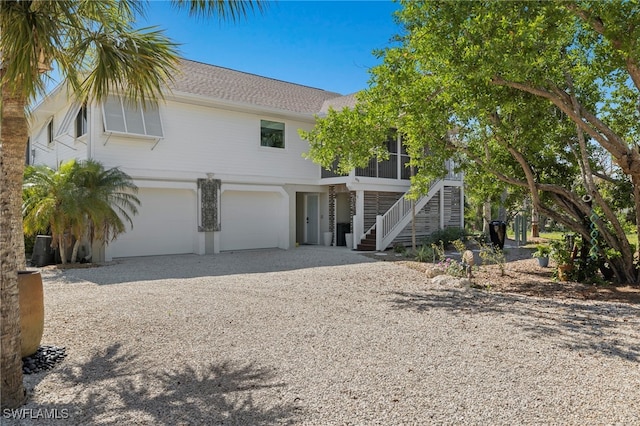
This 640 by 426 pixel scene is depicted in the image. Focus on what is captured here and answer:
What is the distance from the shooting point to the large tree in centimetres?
707

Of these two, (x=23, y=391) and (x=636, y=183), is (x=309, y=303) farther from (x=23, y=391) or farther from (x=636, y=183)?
(x=636, y=183)

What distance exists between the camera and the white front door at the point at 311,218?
1888 centimetres

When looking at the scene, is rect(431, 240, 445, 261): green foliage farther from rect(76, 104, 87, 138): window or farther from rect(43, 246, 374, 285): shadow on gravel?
rect(76, 104, 87, 138): window

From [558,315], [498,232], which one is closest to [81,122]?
[558,315]

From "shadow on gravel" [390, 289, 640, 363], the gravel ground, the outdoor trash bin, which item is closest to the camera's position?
the gravel ground

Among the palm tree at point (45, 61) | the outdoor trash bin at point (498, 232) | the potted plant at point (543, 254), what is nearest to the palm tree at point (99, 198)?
the palm tree at point (45, 61)

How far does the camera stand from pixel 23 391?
11.9 ft

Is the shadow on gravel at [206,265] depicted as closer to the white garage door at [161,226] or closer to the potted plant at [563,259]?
the white garage door at [161,226]

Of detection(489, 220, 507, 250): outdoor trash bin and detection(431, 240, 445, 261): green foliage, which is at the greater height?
detection(489, 220, 507, 250): outdoor trash bin

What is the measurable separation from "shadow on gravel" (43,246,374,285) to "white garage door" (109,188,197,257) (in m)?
0.56

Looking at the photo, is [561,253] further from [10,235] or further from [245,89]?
[245,89]

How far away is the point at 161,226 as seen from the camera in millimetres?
14594

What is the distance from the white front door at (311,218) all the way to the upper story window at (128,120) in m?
7.45

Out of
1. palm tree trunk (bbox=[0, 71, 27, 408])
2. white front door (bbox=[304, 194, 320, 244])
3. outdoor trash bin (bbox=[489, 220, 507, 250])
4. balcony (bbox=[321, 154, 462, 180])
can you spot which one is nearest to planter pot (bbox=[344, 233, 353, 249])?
white front door (bbox=[304, 194, 320, 244])
